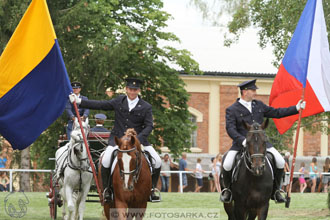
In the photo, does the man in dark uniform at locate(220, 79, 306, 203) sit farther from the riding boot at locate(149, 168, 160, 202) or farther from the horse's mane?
the horse's mane

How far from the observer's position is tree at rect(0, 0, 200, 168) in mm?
36750

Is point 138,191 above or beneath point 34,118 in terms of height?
beneath

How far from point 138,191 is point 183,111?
2987 centimetres

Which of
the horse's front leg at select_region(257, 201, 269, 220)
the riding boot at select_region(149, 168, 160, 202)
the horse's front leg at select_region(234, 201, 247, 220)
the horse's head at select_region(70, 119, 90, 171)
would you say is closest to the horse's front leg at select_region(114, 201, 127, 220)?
the riding boot at select_region(149, 168, 160, 202)

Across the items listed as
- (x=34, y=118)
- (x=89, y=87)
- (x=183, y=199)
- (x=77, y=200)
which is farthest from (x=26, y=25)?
(x=89, y=87)

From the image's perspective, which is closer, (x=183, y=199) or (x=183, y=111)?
(x=183, y=199)

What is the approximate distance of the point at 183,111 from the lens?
42.0 metres

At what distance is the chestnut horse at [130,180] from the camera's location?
11.8 m

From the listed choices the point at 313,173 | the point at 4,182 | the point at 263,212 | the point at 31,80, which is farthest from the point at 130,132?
the point at 313,173

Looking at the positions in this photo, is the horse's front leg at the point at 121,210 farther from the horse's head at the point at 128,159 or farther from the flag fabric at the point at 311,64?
the flag fabric at the point at 311,64

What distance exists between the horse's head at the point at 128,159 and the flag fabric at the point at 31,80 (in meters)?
2.35

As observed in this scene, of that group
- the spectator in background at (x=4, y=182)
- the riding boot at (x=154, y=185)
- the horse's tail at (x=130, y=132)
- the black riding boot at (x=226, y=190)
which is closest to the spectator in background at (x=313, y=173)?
the spectator in background at (x=4, y=182)

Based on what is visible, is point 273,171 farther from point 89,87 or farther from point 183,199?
point 89,87

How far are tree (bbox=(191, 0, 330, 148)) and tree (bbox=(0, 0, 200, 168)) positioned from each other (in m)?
3.78
